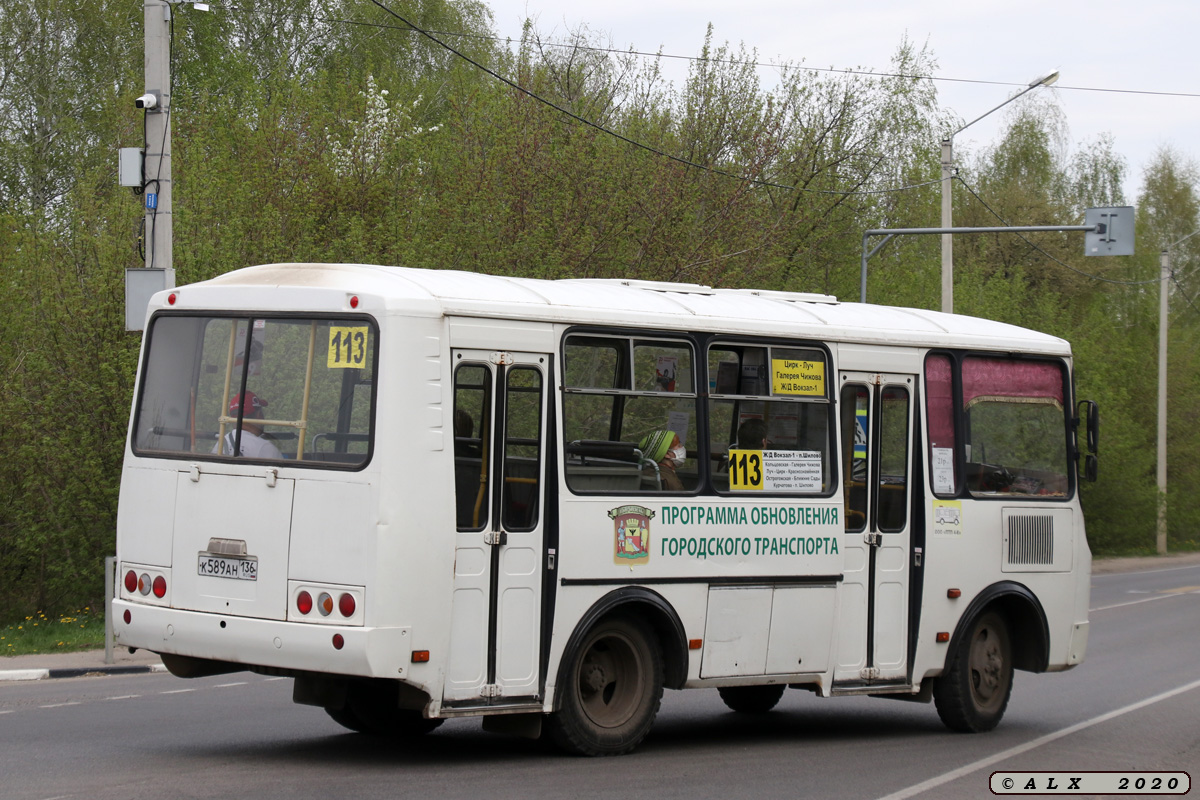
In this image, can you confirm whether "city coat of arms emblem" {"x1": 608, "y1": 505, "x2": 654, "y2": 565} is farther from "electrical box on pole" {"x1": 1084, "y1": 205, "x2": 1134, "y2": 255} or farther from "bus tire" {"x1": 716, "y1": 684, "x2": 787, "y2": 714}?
"electrical box on pole" {"x1": 1084, "y1": 205, "x2": 1134, "y2": 255}

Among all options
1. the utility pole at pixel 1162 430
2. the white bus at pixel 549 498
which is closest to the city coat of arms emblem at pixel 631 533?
the white bus at pixel 549 498

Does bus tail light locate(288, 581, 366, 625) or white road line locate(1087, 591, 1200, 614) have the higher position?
bus tail light locate(288, 581, 366, 625)

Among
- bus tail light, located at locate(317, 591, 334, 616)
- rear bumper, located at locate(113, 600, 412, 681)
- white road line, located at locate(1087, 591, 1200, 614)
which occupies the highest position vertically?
bus tail light, located at locate(317, 591, 334, 616)

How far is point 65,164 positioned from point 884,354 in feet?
104

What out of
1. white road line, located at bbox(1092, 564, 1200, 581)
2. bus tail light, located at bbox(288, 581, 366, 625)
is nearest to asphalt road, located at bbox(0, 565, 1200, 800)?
bus tail light, located at bbox(288, 581, 366, 625)

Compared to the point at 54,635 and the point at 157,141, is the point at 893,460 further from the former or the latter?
the point at 54,635

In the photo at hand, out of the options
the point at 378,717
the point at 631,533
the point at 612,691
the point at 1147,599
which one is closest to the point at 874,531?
the point at 631,533

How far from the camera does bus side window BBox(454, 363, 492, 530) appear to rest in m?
8.95

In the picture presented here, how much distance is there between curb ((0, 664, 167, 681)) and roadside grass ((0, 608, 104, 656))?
148cm

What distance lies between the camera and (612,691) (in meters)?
9.95

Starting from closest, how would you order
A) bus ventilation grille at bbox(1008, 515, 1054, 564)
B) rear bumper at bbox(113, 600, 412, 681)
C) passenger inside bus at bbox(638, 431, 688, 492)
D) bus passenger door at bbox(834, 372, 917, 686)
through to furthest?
rear bumper at bbox(113, 600, 412, 681) → passenger inside bus at bbox(638, 431, 688, 492) → bus passenger door at bbox(834, 372, 917, 686) → bus ventilation grille at bbox(1008, 515, 1054, 564)

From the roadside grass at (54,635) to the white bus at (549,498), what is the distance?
289 inches

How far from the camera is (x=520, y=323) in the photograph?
9312 millimetres

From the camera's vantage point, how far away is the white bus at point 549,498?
866 cm
